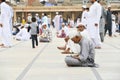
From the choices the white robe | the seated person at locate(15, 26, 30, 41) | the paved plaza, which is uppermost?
the white robe

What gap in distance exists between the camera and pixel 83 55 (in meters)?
11.2

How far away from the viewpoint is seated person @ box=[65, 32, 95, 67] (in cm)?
1116

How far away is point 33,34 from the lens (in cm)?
1864

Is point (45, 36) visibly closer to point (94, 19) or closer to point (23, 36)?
point (23, 36)

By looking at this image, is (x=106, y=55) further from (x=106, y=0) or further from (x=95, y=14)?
(x=106, y=0)

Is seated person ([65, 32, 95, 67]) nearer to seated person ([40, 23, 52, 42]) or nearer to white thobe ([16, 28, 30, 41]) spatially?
seated person ([40, 23, 52, 42])

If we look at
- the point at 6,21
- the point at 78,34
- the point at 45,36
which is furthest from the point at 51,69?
the point at 45,36

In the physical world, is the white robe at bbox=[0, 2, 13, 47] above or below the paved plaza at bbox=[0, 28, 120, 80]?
above

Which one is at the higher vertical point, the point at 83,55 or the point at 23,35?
the point at 83,55

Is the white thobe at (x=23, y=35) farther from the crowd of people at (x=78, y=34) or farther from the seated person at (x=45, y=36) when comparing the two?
the seated person at (x=45, y=36)

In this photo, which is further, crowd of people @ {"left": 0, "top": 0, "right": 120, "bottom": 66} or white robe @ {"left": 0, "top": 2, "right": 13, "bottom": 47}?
white robe @ {"left": 0, "top": 2, "right": 13, "bottom": 47}

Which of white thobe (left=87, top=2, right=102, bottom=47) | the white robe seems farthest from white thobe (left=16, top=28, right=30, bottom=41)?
white thobe (left=87, top=2, right=102, bottom=47)

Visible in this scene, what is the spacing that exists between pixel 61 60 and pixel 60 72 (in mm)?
2654

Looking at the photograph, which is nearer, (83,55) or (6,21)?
(83,55)
